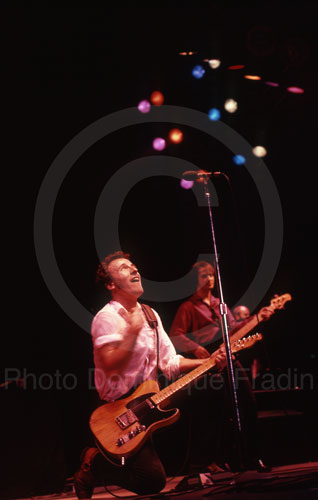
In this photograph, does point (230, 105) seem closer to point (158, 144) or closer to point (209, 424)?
point (158, 144)

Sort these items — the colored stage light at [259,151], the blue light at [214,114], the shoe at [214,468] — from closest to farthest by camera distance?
1. the shoe at [214,468]
2. the blue light at [214,114]
3. the colored stage light at [259,151]

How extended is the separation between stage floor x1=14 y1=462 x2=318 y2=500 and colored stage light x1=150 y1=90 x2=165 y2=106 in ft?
12.5

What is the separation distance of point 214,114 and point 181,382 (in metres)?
3.62

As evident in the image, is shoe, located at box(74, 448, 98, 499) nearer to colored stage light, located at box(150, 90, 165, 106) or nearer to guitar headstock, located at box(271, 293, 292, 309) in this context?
guitar headstock, located at box(271, 293, 292, 309)

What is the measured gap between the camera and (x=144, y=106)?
500 cm

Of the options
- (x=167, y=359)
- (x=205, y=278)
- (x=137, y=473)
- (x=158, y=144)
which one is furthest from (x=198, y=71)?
(x=137, y=473)

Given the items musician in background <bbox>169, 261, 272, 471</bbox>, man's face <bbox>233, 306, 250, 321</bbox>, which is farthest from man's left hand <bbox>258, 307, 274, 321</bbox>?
man's face <bbox>233, 306, 250, 321</bbox>

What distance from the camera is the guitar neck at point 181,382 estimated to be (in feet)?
9.16

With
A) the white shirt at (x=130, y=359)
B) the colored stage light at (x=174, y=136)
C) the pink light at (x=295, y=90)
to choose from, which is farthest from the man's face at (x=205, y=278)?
the pink light at (x=295, y=90)

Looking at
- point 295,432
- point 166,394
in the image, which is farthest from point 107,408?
point 295,432

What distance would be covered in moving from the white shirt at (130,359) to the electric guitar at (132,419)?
0.30ft

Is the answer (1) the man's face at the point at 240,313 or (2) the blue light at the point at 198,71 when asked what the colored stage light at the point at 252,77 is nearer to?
(2) the blue light at the point at 198,71

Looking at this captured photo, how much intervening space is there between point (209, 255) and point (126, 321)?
2272 mm

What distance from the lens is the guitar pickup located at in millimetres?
2697
